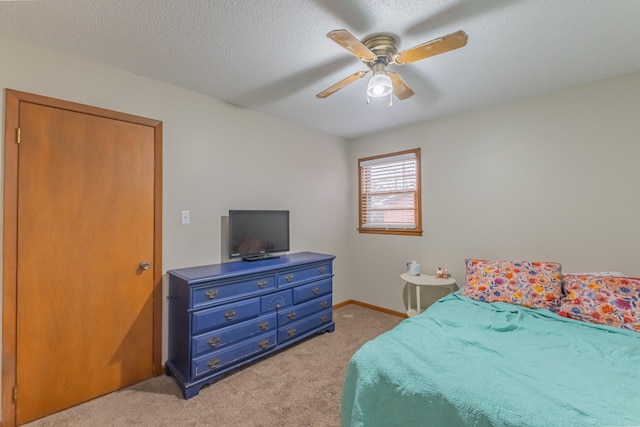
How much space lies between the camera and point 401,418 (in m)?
1.26

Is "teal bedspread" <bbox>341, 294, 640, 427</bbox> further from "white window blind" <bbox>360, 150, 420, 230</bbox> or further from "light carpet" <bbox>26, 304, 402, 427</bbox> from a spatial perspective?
"white window blind" <bbox>360, 150, 420, 230</bbox>

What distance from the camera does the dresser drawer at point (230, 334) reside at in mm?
2152

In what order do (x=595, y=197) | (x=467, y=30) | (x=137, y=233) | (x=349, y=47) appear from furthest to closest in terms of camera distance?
1. (x=595, y=197)
2. (x=137, y=233)
3. (x=467, y=30)
4. (x=349, y=47)

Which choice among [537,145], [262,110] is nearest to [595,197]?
[537,145]

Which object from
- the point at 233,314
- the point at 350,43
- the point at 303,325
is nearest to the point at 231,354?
the point at 233,314

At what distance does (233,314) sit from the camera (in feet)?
7.68

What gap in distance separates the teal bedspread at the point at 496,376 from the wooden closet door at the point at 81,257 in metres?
1.83

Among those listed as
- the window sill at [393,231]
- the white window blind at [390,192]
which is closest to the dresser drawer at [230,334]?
the window sill at [393,231]

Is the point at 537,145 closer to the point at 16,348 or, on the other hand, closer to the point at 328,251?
the point at 328,251

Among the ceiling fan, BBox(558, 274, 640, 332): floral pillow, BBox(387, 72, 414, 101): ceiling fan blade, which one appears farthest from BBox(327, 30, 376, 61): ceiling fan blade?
BBox(558, 274, 640, 332): floral pillow

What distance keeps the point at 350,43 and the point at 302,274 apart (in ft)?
6.91

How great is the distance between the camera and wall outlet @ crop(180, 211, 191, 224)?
2550mm

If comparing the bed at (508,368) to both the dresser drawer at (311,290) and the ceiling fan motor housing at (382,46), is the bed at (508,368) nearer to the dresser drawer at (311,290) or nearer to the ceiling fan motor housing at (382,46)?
the dresser drawer at (311,290)

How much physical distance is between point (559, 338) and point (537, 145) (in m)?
1.87
